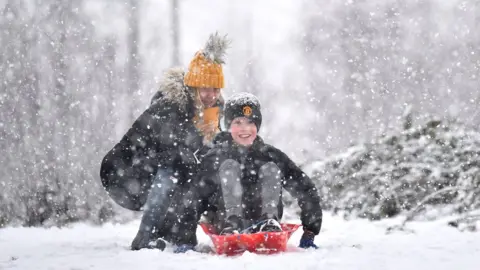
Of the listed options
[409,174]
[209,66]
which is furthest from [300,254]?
[409,174]

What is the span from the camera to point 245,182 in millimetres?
3566

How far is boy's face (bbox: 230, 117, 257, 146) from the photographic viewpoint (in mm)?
3566

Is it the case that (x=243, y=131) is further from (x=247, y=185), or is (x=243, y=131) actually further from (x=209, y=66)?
(x=209, y=66)

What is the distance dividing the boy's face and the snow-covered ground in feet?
2.56

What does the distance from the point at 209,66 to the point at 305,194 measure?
1.02 metres

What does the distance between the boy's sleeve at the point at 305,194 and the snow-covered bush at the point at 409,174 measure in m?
1.27

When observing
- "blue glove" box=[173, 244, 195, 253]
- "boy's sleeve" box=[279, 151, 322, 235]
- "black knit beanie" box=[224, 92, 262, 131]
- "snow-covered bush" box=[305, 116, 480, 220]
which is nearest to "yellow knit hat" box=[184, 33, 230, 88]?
"black knit beanie" box=[224, 92, 262, 131]

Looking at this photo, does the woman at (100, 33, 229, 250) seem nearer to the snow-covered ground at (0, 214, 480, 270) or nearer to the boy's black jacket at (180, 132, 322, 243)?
the boy's black jacket at (180, 132, 322, 243)

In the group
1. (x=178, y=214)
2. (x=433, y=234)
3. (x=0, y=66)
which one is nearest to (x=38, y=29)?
(x=0, y=66)

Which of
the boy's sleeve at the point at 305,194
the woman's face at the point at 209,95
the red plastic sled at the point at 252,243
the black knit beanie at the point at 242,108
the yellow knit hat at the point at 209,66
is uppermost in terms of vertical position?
the yellow knit hat at the point at 209,66

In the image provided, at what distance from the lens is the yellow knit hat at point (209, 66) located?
145 inches

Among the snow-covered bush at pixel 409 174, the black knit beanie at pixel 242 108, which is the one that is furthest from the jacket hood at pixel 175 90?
the snow-covered bush at pixel 409 174

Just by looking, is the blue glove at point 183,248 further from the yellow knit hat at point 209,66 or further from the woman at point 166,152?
the yellow knit hat at point 209,66

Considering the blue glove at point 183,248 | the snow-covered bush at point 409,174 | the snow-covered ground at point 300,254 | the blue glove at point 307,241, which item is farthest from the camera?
the snow-covered bush at point 409,174
